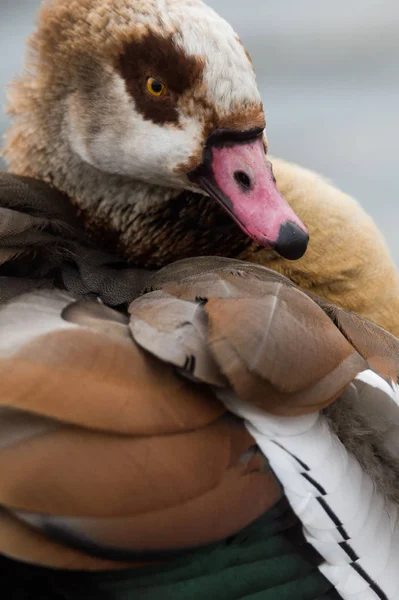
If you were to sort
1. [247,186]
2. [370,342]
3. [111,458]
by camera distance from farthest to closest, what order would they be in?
[247,186]
[370,342]
[111,458]

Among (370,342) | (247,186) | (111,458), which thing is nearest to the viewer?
(111,458)

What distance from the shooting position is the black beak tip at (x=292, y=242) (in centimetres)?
89

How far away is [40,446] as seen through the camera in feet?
2.05

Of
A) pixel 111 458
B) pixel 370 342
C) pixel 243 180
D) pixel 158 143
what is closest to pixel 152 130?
pixel 158 143

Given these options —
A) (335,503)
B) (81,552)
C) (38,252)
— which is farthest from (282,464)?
(38,252)

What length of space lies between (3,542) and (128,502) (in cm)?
9

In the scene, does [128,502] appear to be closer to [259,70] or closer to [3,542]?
[3,542]

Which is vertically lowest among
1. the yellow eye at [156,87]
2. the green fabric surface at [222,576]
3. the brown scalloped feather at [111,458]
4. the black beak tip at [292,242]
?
the green fabric surface at [222,576]

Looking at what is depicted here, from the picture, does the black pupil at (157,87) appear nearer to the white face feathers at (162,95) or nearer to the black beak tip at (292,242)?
the white face feathers at (162,95)

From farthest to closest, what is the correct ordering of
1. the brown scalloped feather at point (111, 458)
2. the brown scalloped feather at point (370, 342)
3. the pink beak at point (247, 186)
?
the pink beak at point (247, 186)
the brown scalloped feather at point (370, 342)
the brown scalloped feather at point (111, 458)

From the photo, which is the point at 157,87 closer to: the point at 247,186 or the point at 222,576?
the point at 247,186

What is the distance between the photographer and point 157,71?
3.19 ft

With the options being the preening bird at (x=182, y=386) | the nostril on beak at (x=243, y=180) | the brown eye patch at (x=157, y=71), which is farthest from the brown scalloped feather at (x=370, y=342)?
the brown eye patch at (x=157, y=71)

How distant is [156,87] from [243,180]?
14cm
